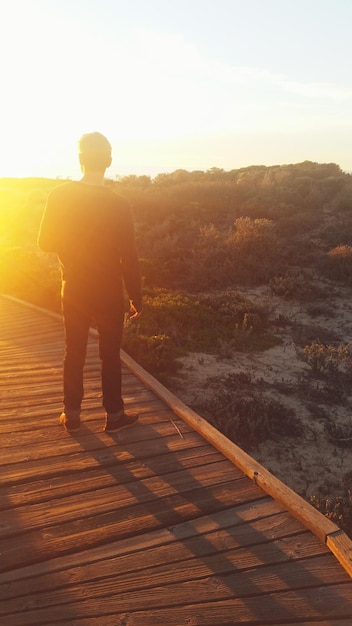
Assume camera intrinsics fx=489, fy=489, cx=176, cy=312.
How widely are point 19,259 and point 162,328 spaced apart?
6.52 metres

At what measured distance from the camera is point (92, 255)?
3770 mm

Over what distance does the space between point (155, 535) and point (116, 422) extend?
141cm

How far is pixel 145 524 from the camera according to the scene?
10.4ft

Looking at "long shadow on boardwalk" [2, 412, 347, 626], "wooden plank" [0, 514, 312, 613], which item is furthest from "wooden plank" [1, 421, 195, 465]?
"wooden plank" [0, 514, 312, 613]

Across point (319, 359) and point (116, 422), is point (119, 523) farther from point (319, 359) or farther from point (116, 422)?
point (319, 359)

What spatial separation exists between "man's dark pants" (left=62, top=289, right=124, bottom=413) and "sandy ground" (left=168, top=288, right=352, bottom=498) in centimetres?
202

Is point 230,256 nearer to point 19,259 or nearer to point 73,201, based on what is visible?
point 19,259

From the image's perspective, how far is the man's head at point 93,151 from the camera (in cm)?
359

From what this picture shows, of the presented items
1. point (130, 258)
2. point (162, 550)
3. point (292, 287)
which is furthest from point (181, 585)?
point (292, 287)

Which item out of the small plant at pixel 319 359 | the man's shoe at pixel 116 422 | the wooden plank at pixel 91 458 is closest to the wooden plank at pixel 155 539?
the wooden plank at pixel 91 458

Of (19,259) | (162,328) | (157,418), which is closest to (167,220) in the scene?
(19,259)

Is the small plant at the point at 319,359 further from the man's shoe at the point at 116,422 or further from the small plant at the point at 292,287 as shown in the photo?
the man's shoe at the point at 116,422

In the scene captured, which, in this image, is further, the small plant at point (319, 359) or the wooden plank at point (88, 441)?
the small plant at point (319, 359)

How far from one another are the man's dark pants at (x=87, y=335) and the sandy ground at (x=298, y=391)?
202cm
